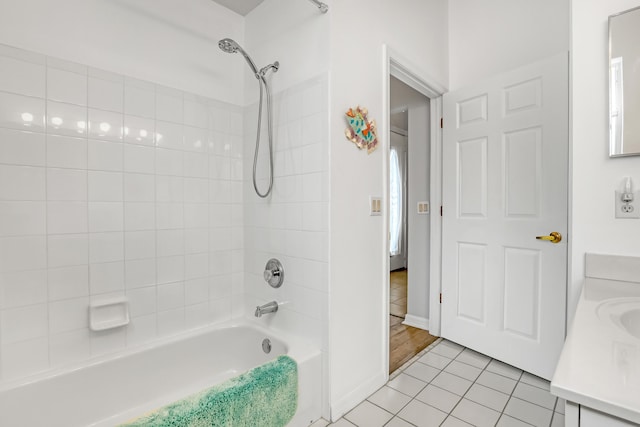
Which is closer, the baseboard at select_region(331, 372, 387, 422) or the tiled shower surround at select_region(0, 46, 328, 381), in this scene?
the tiled shower surround at select_region(0, 46, 328, 381)

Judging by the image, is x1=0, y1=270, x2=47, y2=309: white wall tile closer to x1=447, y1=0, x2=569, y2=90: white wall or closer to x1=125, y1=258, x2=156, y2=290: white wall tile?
x1=125, y1=258, x2=156, y2=290: white wall tile

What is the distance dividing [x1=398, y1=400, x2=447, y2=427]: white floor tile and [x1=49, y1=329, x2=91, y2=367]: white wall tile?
1.61 metres

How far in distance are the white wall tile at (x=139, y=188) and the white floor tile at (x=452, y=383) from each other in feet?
6.59

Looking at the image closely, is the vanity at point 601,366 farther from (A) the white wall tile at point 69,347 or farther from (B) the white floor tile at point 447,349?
(A) the white wall tile at point 69,347

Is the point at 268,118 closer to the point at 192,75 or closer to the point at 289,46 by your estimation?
the point at 289,46

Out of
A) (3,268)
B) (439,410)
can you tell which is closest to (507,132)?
(439,410)

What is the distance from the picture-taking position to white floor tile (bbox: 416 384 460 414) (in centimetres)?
163

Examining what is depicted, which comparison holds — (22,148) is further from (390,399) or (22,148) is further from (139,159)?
(390,399)

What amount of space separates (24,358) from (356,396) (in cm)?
158

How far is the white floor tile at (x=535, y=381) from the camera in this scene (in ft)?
5.95

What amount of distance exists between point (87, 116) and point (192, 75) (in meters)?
0.63

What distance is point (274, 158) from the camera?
1.84 metres

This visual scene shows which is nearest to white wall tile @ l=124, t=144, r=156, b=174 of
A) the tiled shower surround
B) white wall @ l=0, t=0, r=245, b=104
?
the tiled shower surround

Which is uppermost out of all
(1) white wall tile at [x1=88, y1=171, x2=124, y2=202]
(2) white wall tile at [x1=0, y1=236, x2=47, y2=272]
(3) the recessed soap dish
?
(1) white wall tile at [x1=88, y1=171, x2=124, y2=202]
